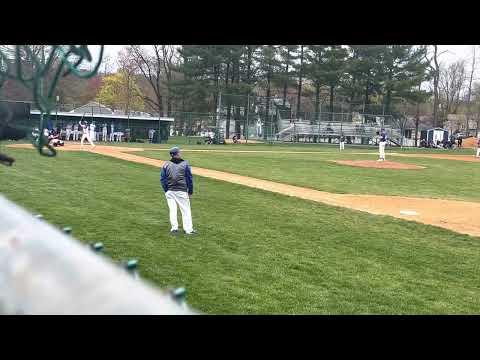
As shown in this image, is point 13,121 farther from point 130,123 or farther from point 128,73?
point 128,73

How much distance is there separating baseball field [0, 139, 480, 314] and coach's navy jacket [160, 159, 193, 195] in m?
0.82

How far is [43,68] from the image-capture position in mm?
2170

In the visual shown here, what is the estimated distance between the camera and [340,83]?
172ft

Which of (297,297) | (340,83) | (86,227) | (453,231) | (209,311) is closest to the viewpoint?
(209,311)

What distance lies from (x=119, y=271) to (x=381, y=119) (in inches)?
1973

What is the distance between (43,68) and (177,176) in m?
6.26

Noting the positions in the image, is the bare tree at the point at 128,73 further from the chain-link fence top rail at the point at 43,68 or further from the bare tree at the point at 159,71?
the chain-link fence top rail at the point at 43,68

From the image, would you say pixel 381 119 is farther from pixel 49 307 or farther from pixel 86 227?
pixel 49 307

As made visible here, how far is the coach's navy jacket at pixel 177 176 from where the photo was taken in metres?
8.43

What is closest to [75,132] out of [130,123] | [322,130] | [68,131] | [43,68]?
[68,131]

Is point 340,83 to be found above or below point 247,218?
above

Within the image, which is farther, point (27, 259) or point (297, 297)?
point (297, 297)
